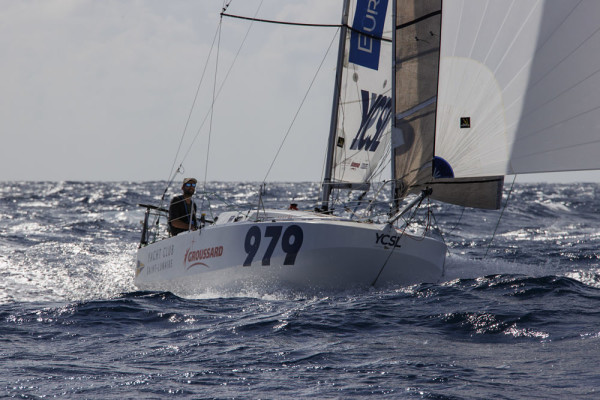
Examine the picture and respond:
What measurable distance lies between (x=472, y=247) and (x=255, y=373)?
34.7ft

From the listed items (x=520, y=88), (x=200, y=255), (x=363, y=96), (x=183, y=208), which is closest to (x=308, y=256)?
(x=200, y=255)

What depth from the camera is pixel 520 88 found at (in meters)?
7.15

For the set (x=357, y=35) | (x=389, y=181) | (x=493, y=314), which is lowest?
(x=493, y=314)

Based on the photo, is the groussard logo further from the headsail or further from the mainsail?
the mainsail

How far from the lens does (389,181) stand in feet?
27.8

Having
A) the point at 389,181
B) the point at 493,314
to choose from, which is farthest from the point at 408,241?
the point at 493,314

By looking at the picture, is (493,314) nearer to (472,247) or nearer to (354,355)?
(354,355)

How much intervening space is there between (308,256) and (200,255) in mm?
1772

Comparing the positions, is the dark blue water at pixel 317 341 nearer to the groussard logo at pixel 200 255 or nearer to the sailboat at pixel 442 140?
the sailboat at pixel 442 140

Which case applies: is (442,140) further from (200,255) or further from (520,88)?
(200,255)

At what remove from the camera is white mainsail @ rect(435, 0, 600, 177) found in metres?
6.70

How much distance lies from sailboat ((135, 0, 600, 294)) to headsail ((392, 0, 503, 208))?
0.01 m

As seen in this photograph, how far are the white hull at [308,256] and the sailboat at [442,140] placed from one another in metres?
0.01

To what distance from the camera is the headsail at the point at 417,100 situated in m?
8.30
